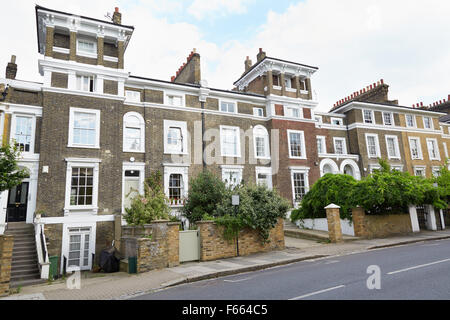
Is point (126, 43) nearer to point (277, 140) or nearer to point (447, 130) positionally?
point (277, 140)

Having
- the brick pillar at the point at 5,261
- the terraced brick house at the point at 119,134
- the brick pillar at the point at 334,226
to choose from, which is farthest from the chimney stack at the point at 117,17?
the brick pillar at the point at 334,226

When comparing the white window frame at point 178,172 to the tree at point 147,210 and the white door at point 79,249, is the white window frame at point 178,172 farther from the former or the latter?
the white door at point 79,249

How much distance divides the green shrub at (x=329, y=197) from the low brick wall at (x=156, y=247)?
11.0m

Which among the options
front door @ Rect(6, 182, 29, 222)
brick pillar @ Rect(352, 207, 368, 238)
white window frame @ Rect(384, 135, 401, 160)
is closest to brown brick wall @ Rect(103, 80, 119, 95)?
front door @ Rect(6, 182, 29, 222)

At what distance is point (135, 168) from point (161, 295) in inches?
468

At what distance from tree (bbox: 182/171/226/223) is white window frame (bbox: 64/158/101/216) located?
5152 millimetres

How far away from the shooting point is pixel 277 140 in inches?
935

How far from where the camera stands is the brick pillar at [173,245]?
1191cm

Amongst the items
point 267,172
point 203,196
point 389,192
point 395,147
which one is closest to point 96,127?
point 203,196

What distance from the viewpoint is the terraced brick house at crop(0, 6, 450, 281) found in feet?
52.0

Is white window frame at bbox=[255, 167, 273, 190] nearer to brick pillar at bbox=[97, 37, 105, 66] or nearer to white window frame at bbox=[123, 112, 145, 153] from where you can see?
white window frame at bbox=[123, 112, 145, 153]

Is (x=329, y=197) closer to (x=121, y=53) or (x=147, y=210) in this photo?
(x=147, y=210)

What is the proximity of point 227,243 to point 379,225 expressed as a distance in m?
10.2
